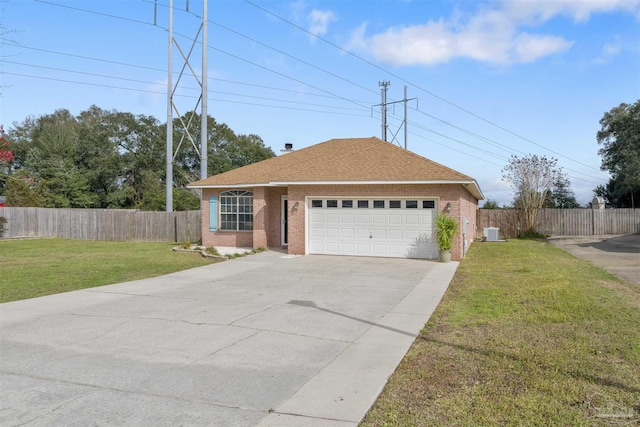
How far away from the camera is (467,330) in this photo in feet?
22.6

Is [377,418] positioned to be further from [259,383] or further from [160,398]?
[160,398]

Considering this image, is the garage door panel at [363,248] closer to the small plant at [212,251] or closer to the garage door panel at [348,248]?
the garage door panel at [348,248]

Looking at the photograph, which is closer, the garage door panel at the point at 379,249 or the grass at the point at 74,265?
the grass at the point at 74,265

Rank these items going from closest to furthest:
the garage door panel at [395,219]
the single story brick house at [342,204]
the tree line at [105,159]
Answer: the single story brick house at [342,204]
the garage door panel at [395,219]
the tree line at [105,159]

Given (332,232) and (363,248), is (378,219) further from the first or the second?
(332,232)

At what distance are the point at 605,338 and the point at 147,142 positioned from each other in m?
50.6

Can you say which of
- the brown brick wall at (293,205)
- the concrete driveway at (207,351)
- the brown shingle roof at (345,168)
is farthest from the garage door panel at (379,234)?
the concrete driveway at (207,351)

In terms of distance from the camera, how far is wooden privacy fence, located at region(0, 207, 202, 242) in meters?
24.5

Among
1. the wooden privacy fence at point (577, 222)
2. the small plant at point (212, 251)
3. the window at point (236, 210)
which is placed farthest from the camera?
the wooden privacy fence at point (577, 222)

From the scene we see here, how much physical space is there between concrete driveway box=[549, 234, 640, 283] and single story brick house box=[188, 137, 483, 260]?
14.9 ft

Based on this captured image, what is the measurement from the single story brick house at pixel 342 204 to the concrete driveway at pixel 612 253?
14.9 feet

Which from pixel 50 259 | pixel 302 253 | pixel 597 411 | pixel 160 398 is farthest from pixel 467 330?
pixel 50 259

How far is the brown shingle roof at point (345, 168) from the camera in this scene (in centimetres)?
1617

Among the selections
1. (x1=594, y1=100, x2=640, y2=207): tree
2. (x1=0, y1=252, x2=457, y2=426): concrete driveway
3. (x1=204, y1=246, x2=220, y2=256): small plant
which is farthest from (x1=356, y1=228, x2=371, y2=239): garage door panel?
(x1=594, y1=100, x2=640, y2=207): tree
